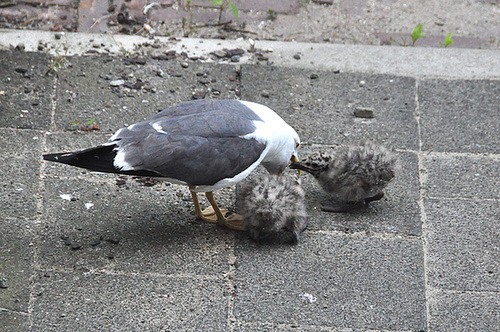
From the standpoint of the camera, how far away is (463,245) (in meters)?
4.27

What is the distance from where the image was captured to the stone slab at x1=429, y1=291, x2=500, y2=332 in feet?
12.2

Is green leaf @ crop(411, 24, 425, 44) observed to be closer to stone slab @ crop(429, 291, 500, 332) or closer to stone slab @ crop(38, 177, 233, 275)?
stone slab @ crop(38, 177, 233, 275)

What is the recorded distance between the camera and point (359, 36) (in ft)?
20.9

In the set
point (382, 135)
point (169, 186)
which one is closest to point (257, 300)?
point (169, 186)

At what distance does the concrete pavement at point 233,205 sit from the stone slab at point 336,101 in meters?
Answer: 0.01

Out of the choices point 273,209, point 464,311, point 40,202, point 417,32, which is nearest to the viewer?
point 464,311

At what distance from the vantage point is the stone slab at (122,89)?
511 centimetres

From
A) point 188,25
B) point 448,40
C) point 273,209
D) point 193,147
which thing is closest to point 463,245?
point 273,209

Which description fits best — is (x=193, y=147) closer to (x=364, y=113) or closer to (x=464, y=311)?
(x=464, y=311)

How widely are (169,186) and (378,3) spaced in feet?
10.9

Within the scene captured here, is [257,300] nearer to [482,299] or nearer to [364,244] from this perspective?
[364,244]

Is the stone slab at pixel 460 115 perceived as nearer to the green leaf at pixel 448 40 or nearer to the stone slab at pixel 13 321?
the green leaf at pixel 448 40

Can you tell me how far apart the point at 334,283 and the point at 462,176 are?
1462 mm

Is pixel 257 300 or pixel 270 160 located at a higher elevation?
pixel 270 160
